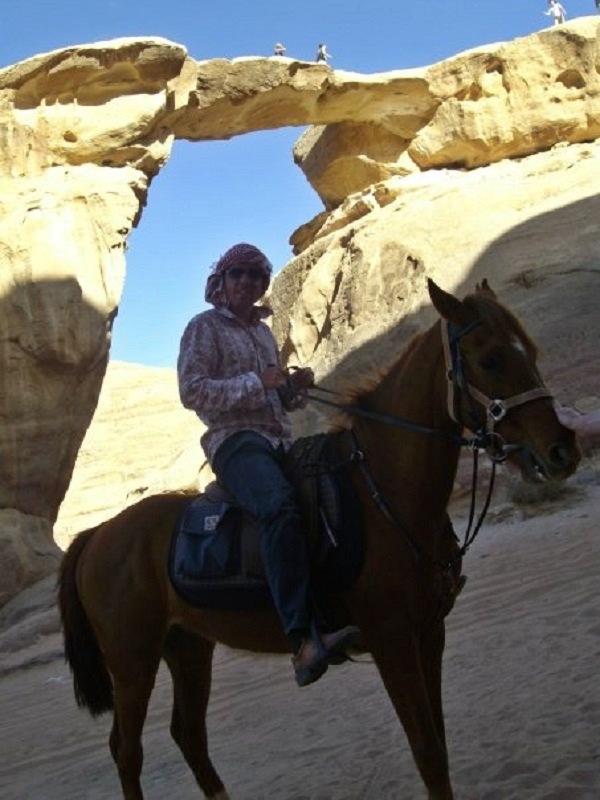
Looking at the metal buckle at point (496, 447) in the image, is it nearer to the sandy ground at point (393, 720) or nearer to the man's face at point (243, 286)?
the sandy ground at point (393, 720)

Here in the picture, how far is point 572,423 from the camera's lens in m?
2.89

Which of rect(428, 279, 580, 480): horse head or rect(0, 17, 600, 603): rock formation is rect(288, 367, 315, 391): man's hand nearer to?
rect(428, 279, 580, 480): horse head

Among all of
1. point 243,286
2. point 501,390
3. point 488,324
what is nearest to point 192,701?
point 243,286

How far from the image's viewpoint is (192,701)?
14.1 ft

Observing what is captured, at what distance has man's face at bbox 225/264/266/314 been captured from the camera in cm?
415

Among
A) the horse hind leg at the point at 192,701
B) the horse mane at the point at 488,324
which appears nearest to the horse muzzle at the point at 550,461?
the horse mane at the point at 488,324

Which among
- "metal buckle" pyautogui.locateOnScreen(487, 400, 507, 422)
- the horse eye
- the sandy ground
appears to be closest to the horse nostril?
"metal buckle" pyautogui.locateOnScreen(487, 400, 507, 422)

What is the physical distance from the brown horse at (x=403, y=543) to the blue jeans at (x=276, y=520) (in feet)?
0.76

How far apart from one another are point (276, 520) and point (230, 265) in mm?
1514

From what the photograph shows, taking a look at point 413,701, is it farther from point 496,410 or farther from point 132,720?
point 132,720

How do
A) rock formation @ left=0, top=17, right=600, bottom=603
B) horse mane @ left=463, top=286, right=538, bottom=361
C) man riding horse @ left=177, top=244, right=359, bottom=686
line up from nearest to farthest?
horse mane @ left=463, top=286, right=538, bottom=361, man riding horse @ left=177, top=244, right=359, bottom=686, rock formation @ left=0, top=17, right=600, bottom=603

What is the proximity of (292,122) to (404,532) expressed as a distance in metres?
21.2

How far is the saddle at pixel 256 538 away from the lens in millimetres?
3330

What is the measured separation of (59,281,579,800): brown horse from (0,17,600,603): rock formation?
9.80m
